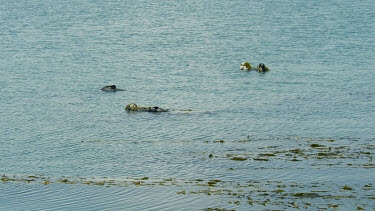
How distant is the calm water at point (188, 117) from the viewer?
25500mm

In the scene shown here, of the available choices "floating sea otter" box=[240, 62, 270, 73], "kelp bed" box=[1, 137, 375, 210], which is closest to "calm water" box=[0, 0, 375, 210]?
"kelp bed" box=[1, 137, 375, 210]

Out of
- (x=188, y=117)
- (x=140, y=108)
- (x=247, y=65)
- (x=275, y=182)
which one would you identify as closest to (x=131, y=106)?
(x=140, y=108)

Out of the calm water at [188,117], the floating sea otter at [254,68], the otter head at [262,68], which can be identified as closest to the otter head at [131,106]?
the calm water at [188,117]

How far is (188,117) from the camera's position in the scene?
43000 mm

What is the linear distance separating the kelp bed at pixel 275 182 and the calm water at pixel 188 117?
0.10m

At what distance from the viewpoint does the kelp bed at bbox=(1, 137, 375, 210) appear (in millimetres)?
23281

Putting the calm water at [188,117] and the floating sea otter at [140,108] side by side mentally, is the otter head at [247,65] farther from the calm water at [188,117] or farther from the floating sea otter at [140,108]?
the floating sea otter at [140,108]

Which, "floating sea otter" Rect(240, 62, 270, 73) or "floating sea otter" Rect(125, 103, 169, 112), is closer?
"floating sea otter" Rect(125, 103, 169, 112)

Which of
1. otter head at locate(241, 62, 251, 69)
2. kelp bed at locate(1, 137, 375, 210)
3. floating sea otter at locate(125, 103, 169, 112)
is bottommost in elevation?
kelp bed at locate(1, 137, 375, 210)

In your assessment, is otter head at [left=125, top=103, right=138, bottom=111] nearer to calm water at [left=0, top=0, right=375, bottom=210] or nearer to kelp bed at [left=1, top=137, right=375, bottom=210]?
calm water at [left=0, top=0, right=375, bottom=210]

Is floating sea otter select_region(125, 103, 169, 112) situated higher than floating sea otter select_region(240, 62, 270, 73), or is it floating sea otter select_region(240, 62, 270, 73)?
floating sea otter select_region(240, 62, 270, 73)

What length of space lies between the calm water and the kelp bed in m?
0.10

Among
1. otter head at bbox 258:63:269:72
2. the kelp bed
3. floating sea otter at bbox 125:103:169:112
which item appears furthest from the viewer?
otter head at bbox 258:63:269:72

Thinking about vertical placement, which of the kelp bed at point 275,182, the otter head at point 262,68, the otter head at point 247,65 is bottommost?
the kelp bed at point 275,182
